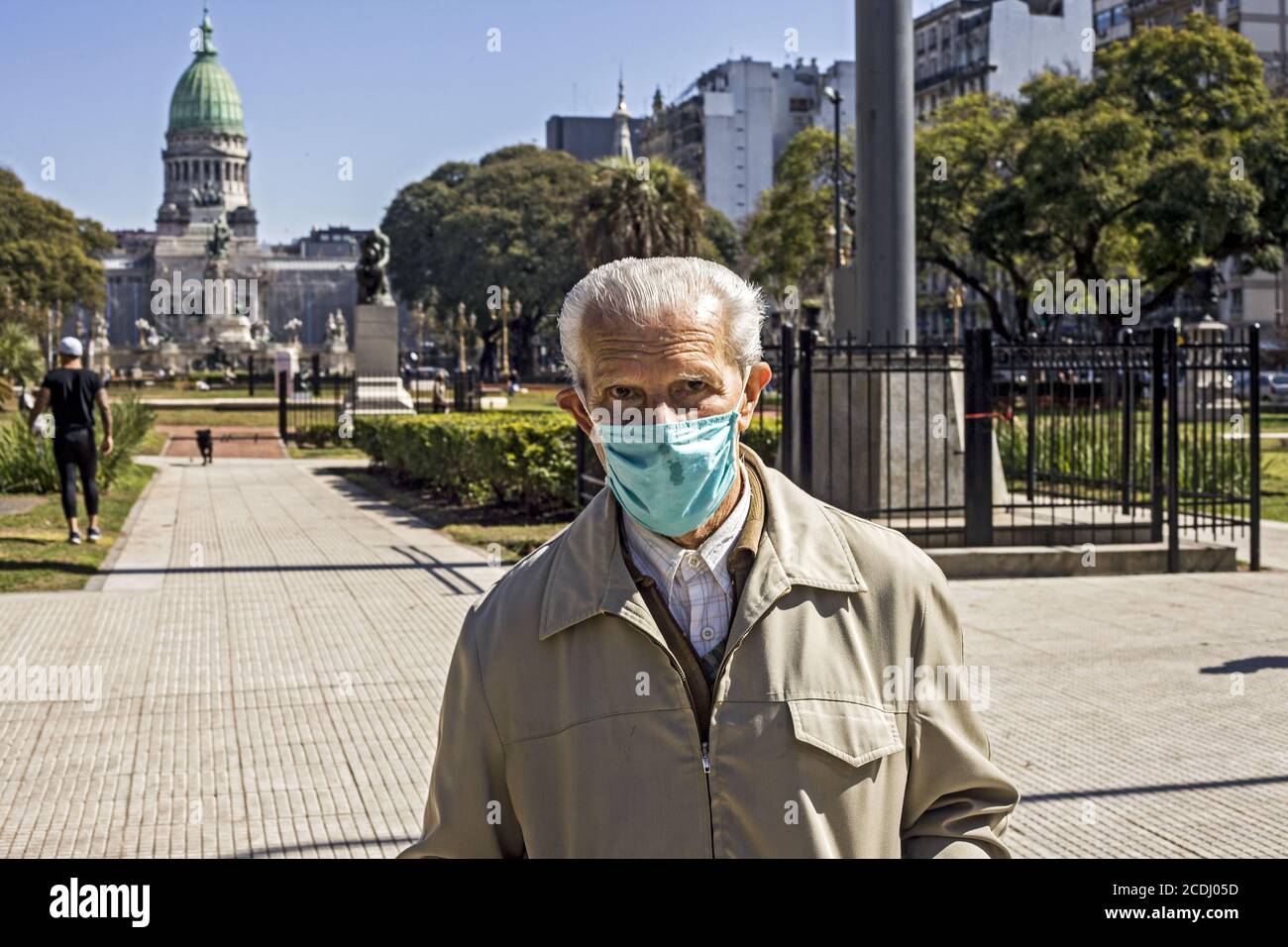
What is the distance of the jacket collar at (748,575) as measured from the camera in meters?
2.21

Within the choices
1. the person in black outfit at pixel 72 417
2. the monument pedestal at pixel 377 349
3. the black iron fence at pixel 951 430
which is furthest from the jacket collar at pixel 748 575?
the monument pedestal at pixel 377 349

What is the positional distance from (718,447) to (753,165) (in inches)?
4523

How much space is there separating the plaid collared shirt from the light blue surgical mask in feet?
0.15

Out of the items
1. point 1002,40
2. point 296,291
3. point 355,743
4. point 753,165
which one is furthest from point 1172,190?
point 296,291

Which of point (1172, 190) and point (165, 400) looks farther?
point (165, 400)

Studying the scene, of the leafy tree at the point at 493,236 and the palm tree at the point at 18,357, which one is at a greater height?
the leafy tree at the point at 493,236

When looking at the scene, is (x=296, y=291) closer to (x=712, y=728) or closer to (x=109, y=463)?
(x=109, y=463)

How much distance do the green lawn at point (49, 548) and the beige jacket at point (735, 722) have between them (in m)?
9.85

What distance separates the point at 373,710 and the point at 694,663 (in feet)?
17.9

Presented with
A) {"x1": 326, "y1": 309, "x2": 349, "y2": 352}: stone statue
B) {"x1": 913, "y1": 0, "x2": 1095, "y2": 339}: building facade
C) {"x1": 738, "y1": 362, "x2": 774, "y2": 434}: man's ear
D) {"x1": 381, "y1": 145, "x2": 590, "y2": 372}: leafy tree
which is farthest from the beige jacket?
{"x1": 326, "y1": 309, "x2": 349, "y2": 352}: stone statue

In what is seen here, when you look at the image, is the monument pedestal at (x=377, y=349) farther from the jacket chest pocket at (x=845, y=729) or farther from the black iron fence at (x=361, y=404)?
the jacket chest pocket at (x=845, y=729)

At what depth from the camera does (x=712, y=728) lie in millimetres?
2186

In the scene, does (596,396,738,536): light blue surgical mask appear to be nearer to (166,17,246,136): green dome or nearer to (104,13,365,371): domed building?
(104,13,365,371): domed building
